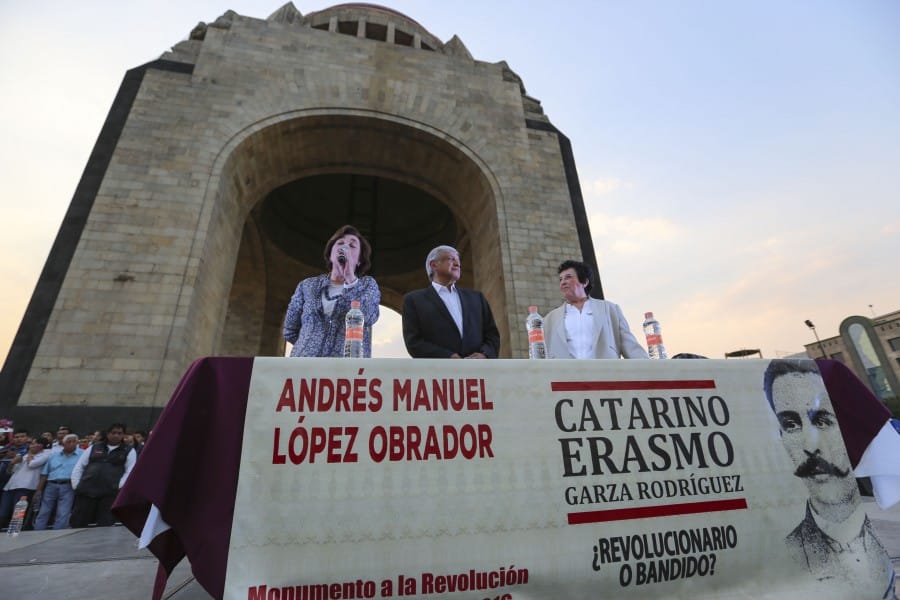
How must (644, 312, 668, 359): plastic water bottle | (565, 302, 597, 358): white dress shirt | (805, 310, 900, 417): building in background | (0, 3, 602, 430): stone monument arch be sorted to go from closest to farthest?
(644, 312, 668, 359): plastic water bottle, (565, 302, 597, 358): white dress shirt, (0, 3, 602, 430): stone monument arch, (805, 310, 900, 417): building in background

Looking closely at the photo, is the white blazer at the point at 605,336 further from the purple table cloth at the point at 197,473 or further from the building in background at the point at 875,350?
the building in background at the point at 875,350

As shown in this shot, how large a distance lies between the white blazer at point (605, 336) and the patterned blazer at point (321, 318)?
1.61 metres

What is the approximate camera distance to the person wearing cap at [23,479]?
5.27 meters

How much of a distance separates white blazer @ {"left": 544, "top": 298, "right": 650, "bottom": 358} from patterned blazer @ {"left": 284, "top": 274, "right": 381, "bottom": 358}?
1611mm

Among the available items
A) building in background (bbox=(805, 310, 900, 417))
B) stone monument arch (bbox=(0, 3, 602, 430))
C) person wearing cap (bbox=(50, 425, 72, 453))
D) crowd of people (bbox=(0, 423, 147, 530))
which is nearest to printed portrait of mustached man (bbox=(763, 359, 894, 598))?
stone monument arch (bbox=(0, 3, 602, 430))

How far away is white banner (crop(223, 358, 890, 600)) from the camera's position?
4.78 feet

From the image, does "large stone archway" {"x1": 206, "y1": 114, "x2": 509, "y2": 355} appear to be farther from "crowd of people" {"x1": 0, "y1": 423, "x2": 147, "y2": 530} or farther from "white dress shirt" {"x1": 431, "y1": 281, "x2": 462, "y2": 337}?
"white dress shirt" {"x1": 431, "y1": 281, "x2": 462, "y2": 337}

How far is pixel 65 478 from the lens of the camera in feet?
17.5

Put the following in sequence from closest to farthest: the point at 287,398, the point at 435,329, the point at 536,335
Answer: the point at 287,398, the point at 536,335, the point at 435,329

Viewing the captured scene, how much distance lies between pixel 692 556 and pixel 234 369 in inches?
83.2

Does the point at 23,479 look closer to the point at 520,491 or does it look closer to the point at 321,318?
the point at 321,318

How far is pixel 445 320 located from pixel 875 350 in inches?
1534

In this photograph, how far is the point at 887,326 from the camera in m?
28.0

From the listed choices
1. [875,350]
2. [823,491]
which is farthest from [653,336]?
[875,350]
